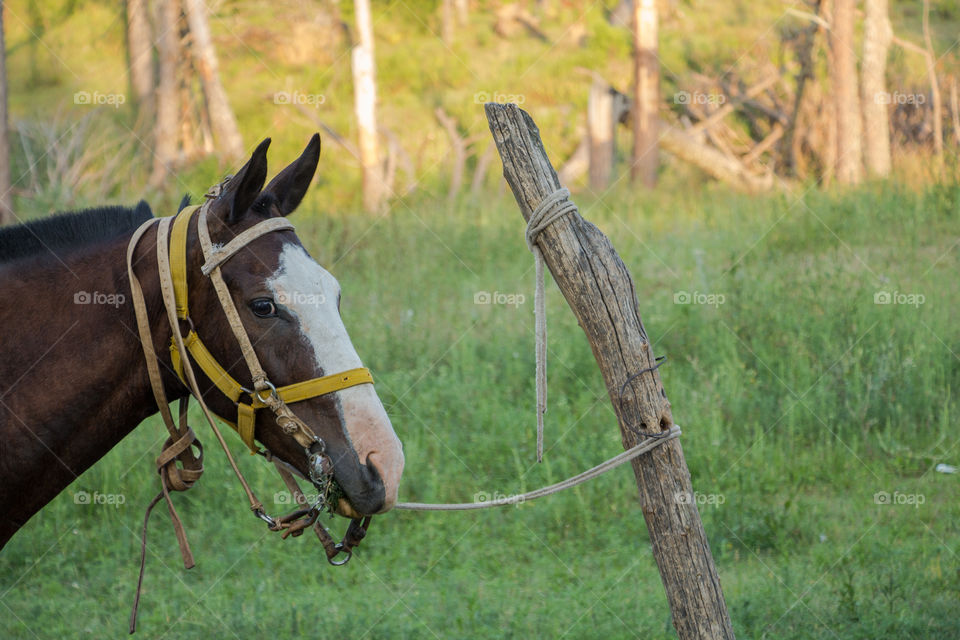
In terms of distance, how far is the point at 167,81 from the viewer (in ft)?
42.9

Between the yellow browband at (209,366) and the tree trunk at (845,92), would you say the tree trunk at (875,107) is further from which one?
the yellow browband at (209,366)

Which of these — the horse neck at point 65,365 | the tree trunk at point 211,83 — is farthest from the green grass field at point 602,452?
the tree trunk at point 211,83

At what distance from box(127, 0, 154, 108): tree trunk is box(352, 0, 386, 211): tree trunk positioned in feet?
13.3

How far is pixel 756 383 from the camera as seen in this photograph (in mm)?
6074

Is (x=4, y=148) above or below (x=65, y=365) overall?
above

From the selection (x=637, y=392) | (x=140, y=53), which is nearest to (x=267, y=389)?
(x=637, y=392)

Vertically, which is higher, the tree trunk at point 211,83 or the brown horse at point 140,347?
the tree trunk at point 211,83

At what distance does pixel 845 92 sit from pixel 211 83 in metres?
8.56

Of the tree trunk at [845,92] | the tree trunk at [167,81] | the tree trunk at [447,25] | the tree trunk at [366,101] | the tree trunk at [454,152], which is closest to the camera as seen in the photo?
the tree trunk at [845,92]

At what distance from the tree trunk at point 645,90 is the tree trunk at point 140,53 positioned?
7519mm

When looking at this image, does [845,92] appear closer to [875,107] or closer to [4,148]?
[875,107]

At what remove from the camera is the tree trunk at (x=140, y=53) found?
540 inches

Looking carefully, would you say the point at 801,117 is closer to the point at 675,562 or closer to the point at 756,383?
the point at 756,383

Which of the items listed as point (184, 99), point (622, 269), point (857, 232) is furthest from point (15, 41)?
point (622, 269)
